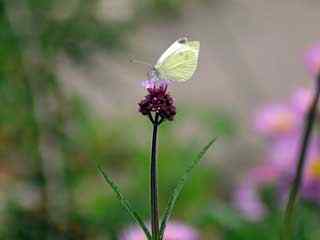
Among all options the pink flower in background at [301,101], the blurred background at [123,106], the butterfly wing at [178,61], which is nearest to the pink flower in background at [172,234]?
the blurred background at [123,106]

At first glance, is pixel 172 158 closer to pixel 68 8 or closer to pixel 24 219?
pixel 68 8

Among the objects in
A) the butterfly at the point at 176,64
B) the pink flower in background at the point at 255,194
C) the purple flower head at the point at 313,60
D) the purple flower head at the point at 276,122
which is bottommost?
the pink flower in background at the point at 255,194

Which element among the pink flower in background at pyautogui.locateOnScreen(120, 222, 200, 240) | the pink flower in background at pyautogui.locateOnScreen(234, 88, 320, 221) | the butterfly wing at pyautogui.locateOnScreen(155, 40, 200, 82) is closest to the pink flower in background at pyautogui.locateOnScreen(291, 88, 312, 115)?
the pink flower in background at pyautogui.locateOnScreen(234, 88, 320, 221)

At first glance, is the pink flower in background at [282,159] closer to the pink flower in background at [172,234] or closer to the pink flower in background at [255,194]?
the pink flower in background at [255,194]

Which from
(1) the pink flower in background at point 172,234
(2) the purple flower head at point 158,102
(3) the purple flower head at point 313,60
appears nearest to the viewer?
(2) the purple flower head at point 158,102

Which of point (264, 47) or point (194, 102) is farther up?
point (264, 47)

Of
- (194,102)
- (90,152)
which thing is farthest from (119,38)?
(194,102)
